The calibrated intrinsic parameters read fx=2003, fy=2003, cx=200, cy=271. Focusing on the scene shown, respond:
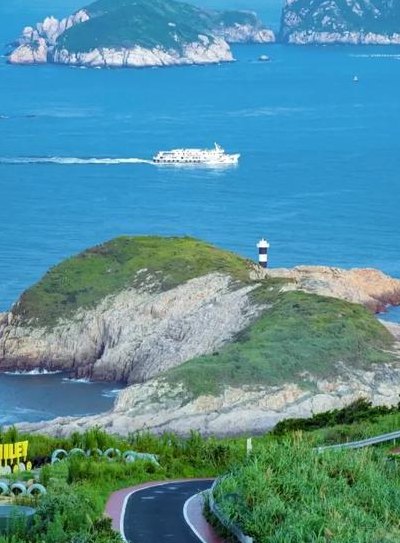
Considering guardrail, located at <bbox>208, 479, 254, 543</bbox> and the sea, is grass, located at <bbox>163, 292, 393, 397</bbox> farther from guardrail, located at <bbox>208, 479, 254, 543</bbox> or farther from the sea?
guardrail, located at <bbox>208, 479, 254, 543</bbox>

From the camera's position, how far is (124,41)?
17525 cm

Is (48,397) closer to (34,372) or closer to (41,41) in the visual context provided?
(34,372)

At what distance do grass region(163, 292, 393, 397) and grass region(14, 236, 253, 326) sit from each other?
3.14 meters

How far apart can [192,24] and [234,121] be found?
3101 inches

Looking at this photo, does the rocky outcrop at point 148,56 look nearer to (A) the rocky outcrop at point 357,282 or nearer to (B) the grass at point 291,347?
(A) the rocky outcrop at point 357,282

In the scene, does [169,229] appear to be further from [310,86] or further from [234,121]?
[310,86]

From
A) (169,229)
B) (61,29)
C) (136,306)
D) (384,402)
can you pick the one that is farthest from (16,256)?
(61,29)

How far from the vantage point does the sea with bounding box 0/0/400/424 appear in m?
65.4

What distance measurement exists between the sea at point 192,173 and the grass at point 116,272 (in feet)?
10.5

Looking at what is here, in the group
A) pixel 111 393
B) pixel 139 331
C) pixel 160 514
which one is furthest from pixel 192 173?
pixel 160 514

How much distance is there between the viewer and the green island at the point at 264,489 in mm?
17797

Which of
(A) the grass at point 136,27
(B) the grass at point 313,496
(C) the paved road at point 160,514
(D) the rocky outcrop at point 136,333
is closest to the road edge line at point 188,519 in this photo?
(C) the paved road at point 160,514

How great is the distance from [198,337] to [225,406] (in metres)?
6.66

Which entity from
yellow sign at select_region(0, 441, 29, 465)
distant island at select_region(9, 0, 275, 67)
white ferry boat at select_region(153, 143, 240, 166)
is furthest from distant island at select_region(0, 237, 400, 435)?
distant island at select_region(9, 0, 275, 67)
